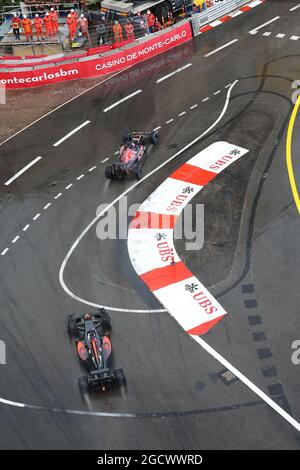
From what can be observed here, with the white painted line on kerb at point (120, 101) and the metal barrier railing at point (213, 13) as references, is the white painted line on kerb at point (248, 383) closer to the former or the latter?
the white painted line on kerb at point (120, 101)

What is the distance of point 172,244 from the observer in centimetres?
2927

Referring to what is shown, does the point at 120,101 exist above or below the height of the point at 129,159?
above

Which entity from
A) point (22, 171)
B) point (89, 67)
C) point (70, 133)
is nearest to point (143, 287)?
point (22, 171)

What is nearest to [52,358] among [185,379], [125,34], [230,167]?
[185,379]

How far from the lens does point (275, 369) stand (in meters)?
23.7

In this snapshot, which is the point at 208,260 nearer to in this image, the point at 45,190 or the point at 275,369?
the point at 275,369

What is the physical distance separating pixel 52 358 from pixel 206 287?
6.19 m
